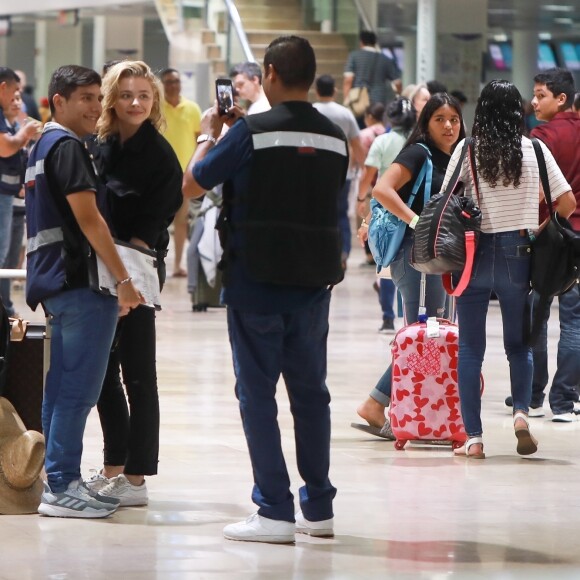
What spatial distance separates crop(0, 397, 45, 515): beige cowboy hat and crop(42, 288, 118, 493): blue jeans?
6 centimetres

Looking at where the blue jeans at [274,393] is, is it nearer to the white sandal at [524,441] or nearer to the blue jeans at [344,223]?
the white sandal at [524,441]

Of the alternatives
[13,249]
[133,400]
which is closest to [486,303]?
[133,400]

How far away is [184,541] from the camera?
205 inches

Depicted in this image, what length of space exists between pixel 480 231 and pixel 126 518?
2180 mm

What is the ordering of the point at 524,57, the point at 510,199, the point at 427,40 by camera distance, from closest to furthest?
the point at 510,199, the point at 427,40, the point at 524,57

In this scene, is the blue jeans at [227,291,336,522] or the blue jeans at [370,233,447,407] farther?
the blue jeans at [370,233,447,407]

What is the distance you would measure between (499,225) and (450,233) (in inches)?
9.4

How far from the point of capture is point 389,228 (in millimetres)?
7379

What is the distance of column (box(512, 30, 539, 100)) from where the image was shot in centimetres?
3097

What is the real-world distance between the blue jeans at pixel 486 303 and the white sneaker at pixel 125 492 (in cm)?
176

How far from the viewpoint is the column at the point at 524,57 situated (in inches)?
1219

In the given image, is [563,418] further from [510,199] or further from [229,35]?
[229,35]

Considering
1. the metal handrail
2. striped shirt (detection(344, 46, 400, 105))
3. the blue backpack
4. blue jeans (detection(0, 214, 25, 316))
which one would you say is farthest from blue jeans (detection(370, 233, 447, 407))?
the metal handrail

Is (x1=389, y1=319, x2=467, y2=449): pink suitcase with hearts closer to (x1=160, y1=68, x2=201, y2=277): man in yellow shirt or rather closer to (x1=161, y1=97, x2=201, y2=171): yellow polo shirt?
(x1=160, y1=68, x2=201, y2=277): man in yellow shirt
